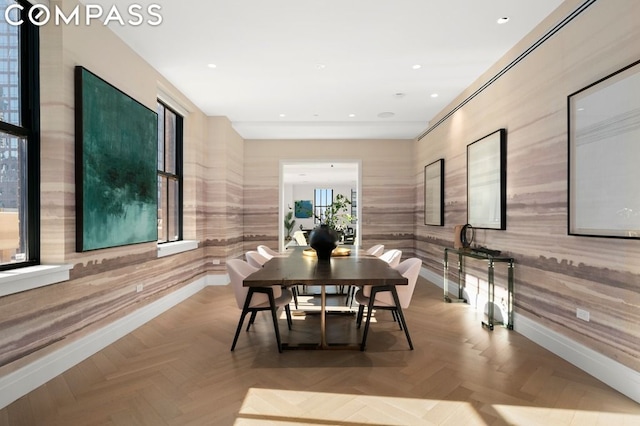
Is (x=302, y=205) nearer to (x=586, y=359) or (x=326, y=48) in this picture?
(x=326, y=48)

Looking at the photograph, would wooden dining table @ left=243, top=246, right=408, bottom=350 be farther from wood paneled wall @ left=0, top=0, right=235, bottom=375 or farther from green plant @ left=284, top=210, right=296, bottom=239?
green plant @ left=284, top=210, right=296, bottom=239

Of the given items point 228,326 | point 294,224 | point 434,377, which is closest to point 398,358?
point 434,377

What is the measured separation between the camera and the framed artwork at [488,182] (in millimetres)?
4125

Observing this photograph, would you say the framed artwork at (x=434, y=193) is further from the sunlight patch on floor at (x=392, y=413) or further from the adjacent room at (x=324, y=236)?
the sunlight patch on floor at (x=392, y=413)

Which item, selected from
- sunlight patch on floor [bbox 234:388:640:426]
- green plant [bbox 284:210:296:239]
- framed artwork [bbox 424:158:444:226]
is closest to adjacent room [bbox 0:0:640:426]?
sunlight patch on floor [bbox 234:388:640:426]

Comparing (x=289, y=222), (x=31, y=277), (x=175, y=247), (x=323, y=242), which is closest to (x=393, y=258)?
(x=323, y=242)

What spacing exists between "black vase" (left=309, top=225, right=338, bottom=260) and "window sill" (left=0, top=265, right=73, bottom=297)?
225 cm

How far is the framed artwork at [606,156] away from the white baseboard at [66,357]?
419 centimetres

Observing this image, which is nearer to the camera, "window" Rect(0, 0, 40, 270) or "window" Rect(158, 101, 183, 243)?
"window" Rect(0, 0, 40, 270)

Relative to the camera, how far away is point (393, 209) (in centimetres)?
813

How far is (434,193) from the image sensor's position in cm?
657

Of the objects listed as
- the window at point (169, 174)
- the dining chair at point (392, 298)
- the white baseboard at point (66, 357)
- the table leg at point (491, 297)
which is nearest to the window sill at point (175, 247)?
the window at point (169, 174)

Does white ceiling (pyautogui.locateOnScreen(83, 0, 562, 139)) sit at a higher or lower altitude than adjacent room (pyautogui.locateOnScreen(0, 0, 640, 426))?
higher

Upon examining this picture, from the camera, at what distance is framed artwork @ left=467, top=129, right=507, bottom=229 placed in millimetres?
4125
